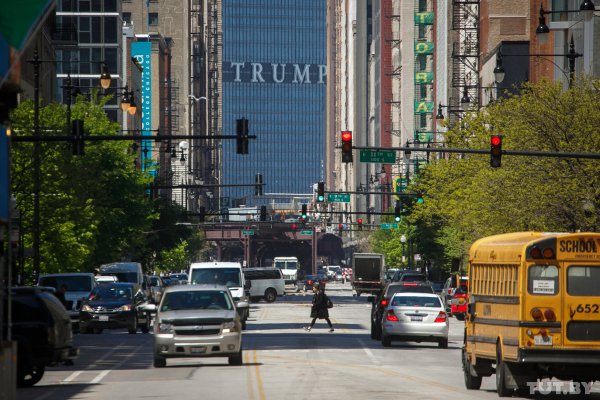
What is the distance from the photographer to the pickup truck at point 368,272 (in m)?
108

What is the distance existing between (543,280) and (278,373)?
756cm

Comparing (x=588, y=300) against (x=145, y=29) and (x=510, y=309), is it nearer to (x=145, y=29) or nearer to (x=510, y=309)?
(x=510, y=309)

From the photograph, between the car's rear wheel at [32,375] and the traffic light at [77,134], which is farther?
the traffic light at [77,134]

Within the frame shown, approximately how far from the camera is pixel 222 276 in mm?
51594

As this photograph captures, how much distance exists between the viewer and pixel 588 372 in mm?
20922

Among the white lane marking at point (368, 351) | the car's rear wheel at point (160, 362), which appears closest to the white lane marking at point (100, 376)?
the car's rear wheel at point (160, 362)

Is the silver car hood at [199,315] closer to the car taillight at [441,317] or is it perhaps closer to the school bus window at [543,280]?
the school bus window at [543,280]

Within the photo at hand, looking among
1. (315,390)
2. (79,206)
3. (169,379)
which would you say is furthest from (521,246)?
(79,206)

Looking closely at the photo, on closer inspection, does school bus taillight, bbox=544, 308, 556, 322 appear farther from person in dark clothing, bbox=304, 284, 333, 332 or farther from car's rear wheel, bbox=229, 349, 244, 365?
person in dark clothing, bbox=304, 284, 333, 332

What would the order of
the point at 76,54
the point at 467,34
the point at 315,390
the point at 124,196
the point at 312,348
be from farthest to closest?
1. the point at 76,54
2. the point at 467,34
3. the point at 124,196
4. the point at 312,348
5. the point at 315,390

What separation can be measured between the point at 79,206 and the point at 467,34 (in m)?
72.4

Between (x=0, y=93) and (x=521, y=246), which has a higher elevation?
(x=0, y=93)

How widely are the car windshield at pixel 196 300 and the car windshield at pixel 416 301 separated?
29.7ft

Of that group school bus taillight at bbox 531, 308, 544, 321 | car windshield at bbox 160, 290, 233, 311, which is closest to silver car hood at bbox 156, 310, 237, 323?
car windshield at bbox 160, 290, 233, 311
